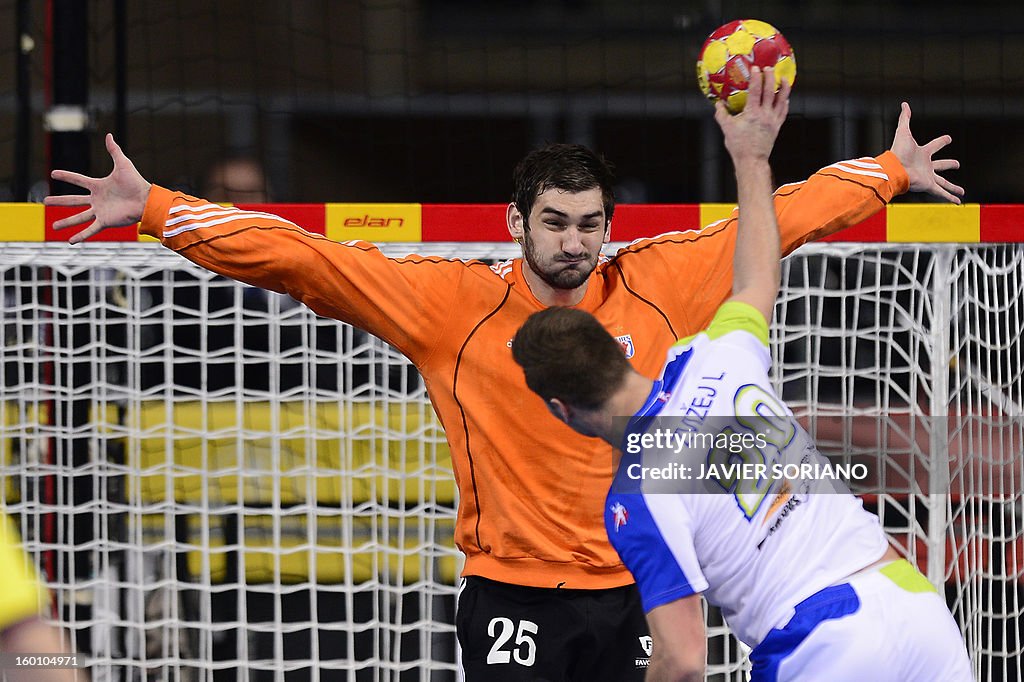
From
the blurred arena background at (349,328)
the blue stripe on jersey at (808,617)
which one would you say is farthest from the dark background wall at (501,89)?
the blue stripe on jersey at (808,617)

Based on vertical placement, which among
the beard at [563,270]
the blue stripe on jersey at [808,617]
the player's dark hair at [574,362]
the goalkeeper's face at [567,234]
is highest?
the goalkeeper's face at [567,234]

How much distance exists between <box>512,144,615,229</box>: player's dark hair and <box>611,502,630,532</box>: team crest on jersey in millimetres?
1085

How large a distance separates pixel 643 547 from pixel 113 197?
5.98 ft

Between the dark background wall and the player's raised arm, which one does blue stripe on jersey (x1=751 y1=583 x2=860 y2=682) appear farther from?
the dark background wall

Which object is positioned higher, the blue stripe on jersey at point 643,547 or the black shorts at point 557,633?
the blue stripe on jersey at point 643,547

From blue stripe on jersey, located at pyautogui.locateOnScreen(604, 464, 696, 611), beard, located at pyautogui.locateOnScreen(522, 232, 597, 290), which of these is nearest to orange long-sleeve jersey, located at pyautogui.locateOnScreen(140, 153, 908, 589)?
beard, located at pyautogui.locateOnScreen(522, 232, 597, 290)

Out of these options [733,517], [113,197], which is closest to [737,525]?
[733,517]

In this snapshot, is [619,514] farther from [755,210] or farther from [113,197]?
[113,197]

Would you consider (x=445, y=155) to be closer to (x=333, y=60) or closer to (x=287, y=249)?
(x=333, y=60)

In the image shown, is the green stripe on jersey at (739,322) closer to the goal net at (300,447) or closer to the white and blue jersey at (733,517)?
the white and blue jersey at (733,517)

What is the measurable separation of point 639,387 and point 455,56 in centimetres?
879

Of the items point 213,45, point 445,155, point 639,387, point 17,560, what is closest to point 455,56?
point 445,155

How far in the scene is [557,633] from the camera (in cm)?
Result: 328

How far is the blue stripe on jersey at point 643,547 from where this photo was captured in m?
2.42
